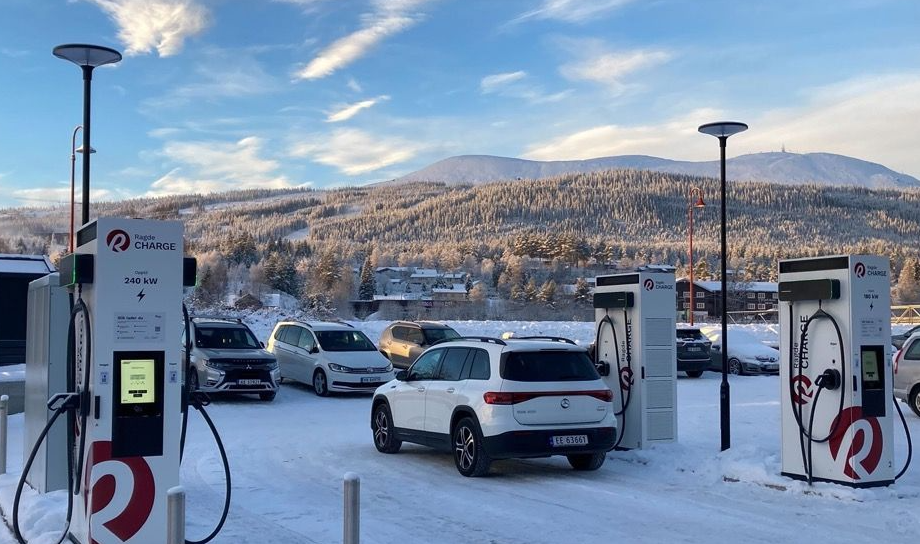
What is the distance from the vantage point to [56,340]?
29.5 feet

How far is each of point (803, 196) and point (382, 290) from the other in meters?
96.9

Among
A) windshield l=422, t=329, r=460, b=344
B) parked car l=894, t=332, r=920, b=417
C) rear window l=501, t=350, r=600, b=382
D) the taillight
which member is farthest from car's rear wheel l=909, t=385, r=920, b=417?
windshield l=422, t=329, r=460, b=344

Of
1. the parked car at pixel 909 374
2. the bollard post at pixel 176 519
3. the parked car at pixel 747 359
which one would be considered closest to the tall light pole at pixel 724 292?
the parked car at pixel 909 374

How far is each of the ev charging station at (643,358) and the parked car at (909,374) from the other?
6.43 metres

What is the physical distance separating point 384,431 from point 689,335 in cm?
1640

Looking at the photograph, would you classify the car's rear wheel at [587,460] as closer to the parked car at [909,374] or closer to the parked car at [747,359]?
the parked car at [909,374]

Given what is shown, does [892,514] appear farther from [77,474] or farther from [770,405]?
[770,405]

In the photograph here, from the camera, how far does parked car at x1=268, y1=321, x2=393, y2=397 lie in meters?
20.7

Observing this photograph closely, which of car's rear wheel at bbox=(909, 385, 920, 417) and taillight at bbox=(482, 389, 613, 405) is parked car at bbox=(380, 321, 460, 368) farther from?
taillight at bbox=(482, 389, 613, 405)

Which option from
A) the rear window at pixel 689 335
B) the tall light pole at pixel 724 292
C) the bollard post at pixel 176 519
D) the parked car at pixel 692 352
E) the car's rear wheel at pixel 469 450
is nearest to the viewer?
the bollard post at pixel 176 519

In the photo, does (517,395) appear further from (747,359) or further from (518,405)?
(747,359)

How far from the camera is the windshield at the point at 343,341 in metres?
21.6

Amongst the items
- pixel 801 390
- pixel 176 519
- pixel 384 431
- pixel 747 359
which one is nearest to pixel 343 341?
pixel 384 431

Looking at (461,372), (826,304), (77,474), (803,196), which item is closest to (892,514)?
(826,304)
